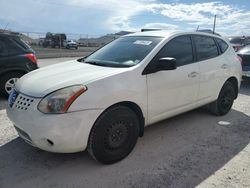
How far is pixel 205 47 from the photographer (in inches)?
170

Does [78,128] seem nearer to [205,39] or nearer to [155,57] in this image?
[155,57]

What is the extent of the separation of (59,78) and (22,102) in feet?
1.70

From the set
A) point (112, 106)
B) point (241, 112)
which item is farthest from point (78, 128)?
point (241, 112)

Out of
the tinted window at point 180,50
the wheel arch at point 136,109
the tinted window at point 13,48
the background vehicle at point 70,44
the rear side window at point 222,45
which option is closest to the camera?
the wheel arch at point 136,109

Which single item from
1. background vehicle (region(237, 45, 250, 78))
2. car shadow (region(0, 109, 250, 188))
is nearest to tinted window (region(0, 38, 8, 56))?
car shadow (region(0, 109, 250, 188))

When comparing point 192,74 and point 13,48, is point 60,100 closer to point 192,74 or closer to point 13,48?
point 192,74

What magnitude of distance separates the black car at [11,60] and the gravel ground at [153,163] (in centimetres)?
202

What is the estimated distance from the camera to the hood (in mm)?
2725

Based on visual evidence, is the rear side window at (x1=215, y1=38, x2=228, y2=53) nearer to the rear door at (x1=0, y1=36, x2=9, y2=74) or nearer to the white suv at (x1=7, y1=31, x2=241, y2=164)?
the white suv at (x1=7, y1=31, x2=241, y2=164)

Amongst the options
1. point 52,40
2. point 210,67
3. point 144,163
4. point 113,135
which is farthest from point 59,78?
point 52,40

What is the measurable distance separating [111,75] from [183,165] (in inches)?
57.6

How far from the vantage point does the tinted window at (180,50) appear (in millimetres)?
3555

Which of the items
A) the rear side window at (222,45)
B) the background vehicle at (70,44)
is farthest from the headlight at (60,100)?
the background vehicle at (70,44)

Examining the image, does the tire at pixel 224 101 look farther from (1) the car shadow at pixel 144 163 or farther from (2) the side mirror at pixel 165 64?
(2) the side mirror at pixel 165 64
